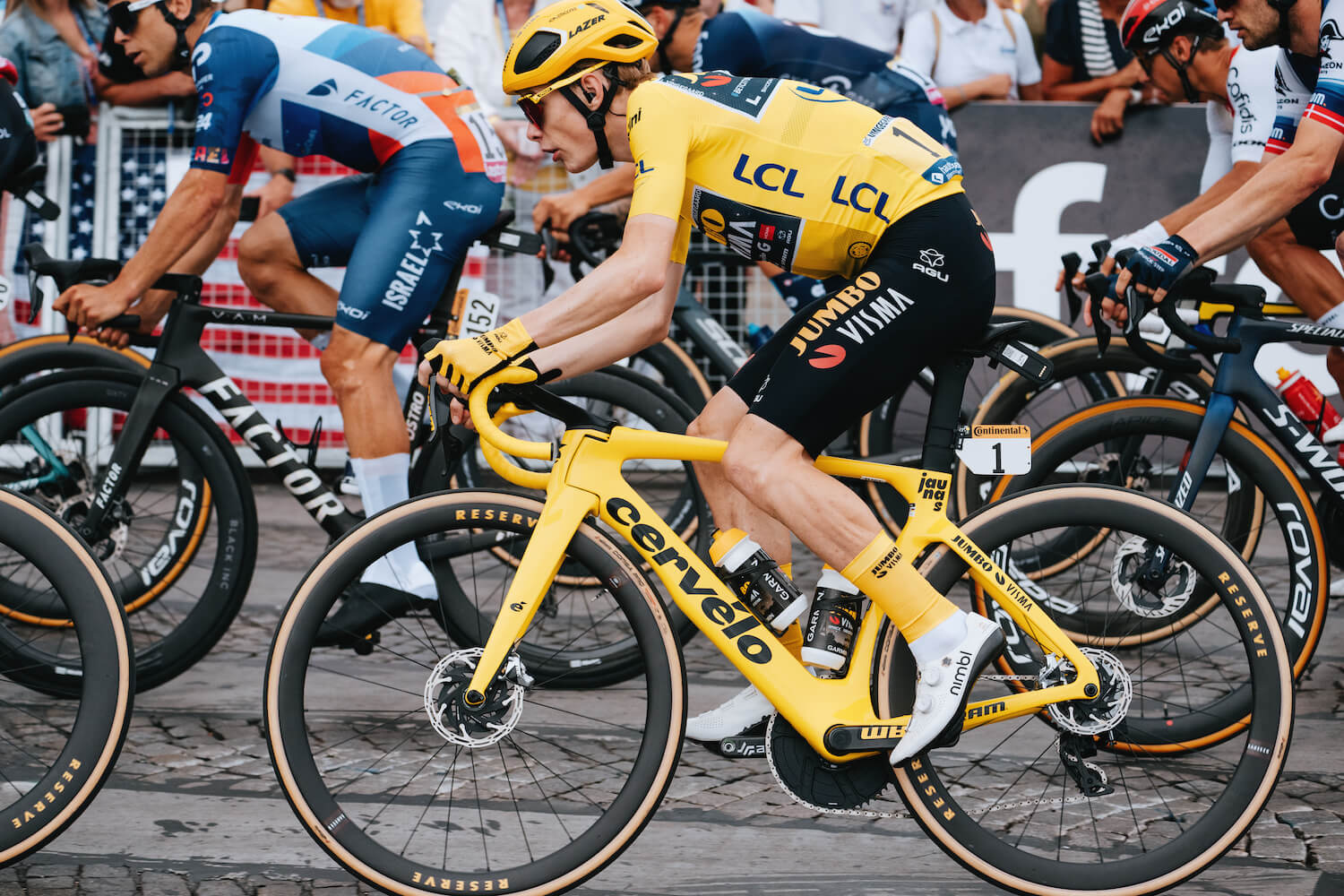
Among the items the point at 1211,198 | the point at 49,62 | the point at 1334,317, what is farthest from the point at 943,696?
the point at 49,62

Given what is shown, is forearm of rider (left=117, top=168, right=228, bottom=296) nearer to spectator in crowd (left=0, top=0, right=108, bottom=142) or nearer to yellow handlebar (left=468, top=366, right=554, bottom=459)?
yellow handlebar (left=468, top=366, right=554, bottom=459)

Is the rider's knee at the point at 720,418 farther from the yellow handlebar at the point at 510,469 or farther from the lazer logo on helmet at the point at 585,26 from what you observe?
the lazer logo on helmet at the point at 585,26

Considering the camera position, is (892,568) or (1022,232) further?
(1022,232)

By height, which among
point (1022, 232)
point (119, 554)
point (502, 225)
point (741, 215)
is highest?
point (741, 215)

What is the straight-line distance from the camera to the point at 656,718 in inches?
120

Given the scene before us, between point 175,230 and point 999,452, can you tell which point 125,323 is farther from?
point 999,452

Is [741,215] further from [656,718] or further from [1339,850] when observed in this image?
[1339,850]

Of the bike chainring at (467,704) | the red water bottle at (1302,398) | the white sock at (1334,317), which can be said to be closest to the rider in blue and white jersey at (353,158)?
the bike chainring at (467,704)

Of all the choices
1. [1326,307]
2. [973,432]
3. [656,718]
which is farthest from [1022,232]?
[656,718]

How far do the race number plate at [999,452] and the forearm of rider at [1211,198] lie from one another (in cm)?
186

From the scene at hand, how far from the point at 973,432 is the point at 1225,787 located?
0.93m

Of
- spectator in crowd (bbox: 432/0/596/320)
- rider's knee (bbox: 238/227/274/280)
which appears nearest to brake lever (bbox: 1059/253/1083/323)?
rider's knee (bbox: 238/227/274/280)

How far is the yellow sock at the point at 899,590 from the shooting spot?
3.07m

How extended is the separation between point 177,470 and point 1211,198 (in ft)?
11.2
